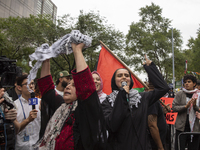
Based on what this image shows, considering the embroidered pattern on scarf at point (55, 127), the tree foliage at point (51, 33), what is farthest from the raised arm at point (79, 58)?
the tree foliage at point (51, 33)

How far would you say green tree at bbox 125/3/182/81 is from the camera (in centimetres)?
2433

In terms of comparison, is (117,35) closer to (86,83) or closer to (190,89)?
(190,89)

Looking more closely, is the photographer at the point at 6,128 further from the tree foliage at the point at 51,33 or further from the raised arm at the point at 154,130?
the tree foliage at the point at 51,33

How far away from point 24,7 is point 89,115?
1310 inches

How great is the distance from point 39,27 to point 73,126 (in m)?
16.6

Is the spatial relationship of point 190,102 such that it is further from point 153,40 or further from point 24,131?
point 153,40

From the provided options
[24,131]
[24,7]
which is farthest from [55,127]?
[24,7]

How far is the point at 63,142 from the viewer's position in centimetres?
185

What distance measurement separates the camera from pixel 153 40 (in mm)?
24484

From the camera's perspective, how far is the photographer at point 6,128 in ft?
6.74

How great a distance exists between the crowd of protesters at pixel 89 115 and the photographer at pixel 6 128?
0.04 feet

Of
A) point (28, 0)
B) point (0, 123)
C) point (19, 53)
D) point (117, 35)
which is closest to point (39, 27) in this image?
point (19, 53)

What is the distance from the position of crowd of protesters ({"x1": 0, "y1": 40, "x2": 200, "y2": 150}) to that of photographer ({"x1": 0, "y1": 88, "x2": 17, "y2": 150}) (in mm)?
12

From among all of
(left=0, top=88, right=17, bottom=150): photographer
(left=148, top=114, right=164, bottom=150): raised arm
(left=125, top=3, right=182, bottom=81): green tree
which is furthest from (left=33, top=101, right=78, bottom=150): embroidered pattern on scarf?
(left=125, top=3, right=182, bottom=81): green tree
